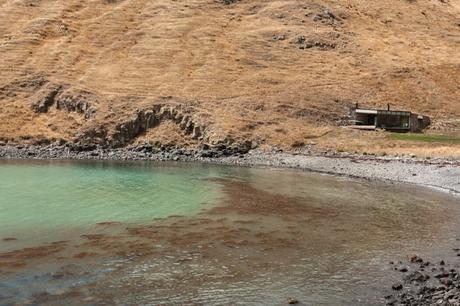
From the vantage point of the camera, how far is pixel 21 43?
86750mm

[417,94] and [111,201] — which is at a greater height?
[417,94]

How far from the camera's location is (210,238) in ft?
84.6

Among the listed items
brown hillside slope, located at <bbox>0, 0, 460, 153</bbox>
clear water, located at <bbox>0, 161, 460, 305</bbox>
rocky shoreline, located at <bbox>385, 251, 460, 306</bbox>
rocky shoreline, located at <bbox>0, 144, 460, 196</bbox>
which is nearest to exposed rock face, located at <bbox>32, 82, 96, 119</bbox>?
brown hillside slope, located at <bbox>0, 0, 460, 153</bbox>

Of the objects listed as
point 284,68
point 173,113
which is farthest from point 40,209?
point 284,68

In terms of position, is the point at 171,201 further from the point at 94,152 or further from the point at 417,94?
the point at 417,94

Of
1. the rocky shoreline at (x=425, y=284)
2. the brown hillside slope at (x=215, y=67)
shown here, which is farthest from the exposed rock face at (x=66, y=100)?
the rocky shoreline at (x=425, y=284)

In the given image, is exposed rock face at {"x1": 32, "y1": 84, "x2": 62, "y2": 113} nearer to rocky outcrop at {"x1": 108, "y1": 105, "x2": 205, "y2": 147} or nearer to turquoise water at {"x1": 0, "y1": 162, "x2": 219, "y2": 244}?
rocky outcrop at {"x1": 108, "y1": 105, "x2": 205, "y2": 147}

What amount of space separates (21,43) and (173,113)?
3448 cm

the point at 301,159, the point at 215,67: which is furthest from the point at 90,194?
the point at 215,67

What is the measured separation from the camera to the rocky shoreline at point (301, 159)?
4500 centimetres

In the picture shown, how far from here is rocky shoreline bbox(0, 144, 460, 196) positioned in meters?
45.0

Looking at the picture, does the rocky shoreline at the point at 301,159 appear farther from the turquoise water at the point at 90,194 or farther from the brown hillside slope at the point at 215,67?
the turquoise water at the point at 90,194

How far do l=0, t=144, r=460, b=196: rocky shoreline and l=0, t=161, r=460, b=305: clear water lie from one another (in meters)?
3.61

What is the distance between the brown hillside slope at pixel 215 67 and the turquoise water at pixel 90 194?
13.6 meters
